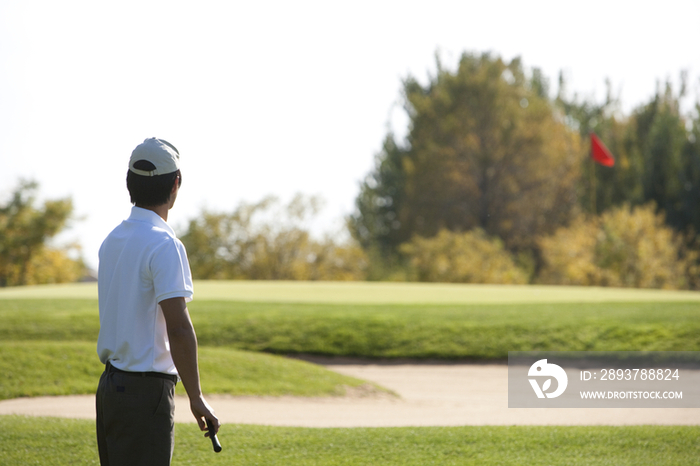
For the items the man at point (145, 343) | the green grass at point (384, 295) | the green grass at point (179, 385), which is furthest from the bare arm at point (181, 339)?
the green grass at point (384, 295)

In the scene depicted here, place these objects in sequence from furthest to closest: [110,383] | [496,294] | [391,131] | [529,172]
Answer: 1. [391,131]
2. [529,172]
3. [496,294]
4. [110,383]

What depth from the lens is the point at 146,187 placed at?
106 inches

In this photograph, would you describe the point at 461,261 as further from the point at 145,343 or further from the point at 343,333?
the point at 145,343

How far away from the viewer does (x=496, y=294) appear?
18969mm

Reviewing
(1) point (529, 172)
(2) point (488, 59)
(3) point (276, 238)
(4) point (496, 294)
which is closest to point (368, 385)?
(4) point (496, 294)

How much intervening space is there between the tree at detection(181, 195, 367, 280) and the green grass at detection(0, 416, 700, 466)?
29.1 meters

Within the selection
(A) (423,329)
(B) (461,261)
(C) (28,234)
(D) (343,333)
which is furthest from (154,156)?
(C) (28,234)

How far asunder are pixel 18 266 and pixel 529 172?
30.4 m

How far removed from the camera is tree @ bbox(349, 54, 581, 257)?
4103 cm

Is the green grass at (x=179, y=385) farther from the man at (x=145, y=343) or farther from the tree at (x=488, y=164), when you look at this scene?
the tree at (x=488, y=164)

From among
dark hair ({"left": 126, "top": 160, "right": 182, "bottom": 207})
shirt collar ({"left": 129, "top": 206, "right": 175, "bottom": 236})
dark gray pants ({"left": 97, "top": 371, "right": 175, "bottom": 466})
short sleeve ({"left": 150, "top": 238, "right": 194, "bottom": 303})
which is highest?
dark hair ({"left": 126, "top": 160, "right": 182, "bottom": 207})

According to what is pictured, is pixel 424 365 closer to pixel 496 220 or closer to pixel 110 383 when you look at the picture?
pixel 110 383

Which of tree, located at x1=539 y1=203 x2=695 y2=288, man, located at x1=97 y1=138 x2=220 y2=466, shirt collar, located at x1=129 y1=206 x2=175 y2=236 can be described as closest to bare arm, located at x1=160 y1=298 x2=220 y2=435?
man, located at x1=97 y1=138 x2=220 y2=466

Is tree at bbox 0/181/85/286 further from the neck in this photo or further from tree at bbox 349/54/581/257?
the neck
